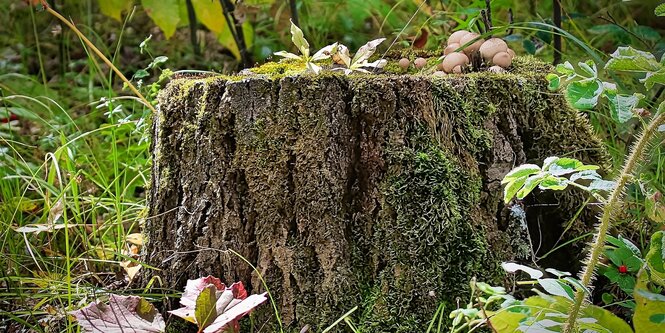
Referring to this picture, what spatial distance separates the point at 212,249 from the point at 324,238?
0.95 feet

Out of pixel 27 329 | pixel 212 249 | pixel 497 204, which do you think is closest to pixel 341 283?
pixel 212 249

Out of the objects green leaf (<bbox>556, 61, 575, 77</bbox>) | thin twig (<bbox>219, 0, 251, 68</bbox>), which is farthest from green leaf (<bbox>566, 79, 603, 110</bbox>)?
thin twig (<bbox>219, 0, 251, 68</bbox>)

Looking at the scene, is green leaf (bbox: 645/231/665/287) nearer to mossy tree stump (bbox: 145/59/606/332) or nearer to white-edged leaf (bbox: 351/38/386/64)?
mossy tree stump (bbox: 145/59/606/332)

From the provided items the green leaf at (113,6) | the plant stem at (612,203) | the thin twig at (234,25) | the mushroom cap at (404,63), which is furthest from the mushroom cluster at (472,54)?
the green leaf at (113,6)

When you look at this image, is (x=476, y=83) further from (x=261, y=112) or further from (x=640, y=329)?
(x=640, y=329)

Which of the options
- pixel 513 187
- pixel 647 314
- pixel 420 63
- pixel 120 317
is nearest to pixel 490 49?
pixel 420 63

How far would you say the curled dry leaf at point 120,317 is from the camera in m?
1.47

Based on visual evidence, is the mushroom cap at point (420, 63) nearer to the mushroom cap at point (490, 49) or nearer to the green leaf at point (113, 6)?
the mushroom cap at point (490, 49)

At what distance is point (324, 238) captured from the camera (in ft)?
5.20

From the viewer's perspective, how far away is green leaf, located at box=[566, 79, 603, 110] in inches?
48.1

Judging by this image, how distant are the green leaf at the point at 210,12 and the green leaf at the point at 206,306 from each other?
205 centimetres

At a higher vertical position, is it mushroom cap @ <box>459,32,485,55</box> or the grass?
mushroom cap @ <box>459,32,485,55</box>

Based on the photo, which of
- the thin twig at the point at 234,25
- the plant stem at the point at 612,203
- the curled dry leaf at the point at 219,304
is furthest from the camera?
the thin twig at the point at 234,25

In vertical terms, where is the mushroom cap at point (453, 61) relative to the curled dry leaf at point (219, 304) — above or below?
above
